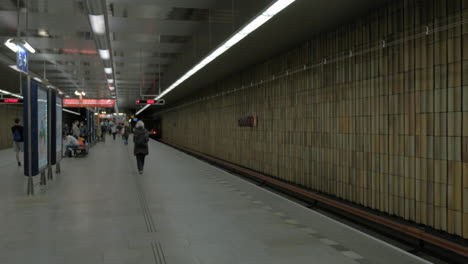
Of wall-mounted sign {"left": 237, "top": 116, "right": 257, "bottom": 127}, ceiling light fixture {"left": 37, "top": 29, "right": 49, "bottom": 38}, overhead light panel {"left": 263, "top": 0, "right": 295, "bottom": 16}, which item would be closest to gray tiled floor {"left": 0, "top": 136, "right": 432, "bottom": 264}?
overhead light panel {"left": 263, "top": 0, "right": 295, "bottom": 16}

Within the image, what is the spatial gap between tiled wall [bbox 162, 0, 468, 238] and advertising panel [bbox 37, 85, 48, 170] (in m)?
5.17

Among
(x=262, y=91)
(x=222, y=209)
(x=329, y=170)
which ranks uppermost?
(x=262, y=91)

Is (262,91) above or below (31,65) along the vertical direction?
below

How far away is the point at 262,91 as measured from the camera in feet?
34.3

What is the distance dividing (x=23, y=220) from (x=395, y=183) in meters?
5.10

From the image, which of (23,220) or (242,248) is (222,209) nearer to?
(242,248)

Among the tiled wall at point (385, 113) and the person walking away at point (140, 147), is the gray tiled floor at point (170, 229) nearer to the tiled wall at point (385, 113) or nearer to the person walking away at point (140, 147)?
the tiled wall at point (385, 113)

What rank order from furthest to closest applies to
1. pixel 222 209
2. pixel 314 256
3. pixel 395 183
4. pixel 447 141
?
pixel 222 209, pixel 395 183, pixel 447 141, pixel 314 256

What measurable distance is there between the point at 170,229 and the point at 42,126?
14.9 ft

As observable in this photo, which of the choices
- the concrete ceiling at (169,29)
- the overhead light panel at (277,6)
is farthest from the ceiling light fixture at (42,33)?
the overhead light panel at (277,6)

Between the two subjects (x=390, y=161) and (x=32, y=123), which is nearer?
(x=390, y=161)

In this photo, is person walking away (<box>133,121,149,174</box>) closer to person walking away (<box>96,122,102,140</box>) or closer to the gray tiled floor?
the gray tiled floor

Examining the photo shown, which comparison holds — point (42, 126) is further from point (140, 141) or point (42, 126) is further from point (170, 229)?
point (170, 229)

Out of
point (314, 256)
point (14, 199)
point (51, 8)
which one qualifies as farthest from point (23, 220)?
point (51, 8)
